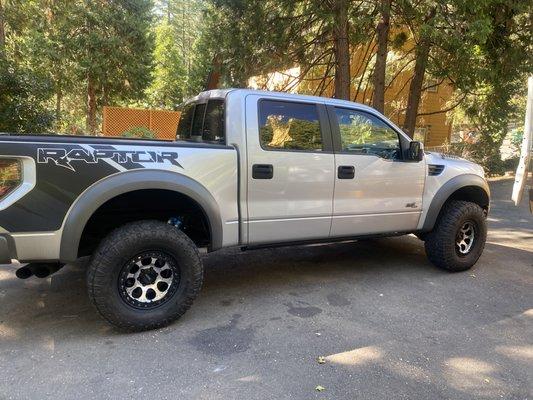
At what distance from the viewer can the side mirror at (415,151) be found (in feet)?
15.6

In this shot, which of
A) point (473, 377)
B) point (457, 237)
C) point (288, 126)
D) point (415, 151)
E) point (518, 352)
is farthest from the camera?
point (457, 237)

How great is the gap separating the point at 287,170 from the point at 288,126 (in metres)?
0.44

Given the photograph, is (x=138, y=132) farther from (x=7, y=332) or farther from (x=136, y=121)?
(x=7, y=332)

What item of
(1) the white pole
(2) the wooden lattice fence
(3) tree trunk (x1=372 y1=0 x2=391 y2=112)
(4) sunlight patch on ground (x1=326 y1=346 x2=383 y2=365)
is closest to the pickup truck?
(1) the white pole

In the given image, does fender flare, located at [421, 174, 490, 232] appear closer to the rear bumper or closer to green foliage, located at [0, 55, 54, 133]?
the rear bumper

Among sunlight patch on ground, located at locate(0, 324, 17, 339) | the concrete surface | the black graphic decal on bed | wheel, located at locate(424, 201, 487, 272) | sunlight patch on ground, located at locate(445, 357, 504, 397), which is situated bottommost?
sunlight patch on ground, located at locate(0, 324, 17, 339)

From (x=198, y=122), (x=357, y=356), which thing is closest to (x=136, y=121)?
(x=198, y=122)

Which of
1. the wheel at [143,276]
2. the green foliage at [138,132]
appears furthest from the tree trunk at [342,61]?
the wheel at [143,276]

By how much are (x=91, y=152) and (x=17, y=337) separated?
5.22ft

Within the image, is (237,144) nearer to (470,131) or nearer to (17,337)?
(17,337)

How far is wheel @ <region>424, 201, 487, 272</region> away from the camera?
5090 mm

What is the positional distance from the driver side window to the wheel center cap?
7.06 feet

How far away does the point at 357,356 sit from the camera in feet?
10.8

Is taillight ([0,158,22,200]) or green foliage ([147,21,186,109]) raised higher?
green foliage ([147,21,186,109])
